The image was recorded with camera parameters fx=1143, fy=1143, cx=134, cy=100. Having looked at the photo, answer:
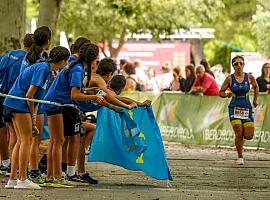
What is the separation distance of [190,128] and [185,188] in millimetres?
11918

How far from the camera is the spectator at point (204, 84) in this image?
26469 mm

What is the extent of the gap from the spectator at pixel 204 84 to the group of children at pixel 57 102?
35.6 ft

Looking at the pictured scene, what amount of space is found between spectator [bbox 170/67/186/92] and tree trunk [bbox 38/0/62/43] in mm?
6524

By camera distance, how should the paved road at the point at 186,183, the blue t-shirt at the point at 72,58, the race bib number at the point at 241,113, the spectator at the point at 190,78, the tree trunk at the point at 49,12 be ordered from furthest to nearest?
1. the spectator at the point at 190,78
2. the tree trunk at the point at 49,12
3. the race bib number at the point at 241,113
4. the blue t-shirt at the point at 72,58
5. the paved road at the point at 186,183

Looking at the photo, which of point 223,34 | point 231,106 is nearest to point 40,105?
point 231,106

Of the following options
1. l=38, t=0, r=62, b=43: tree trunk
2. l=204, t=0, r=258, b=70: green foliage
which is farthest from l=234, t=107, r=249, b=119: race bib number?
l=204, t=0, r=258, b=70: green foliage

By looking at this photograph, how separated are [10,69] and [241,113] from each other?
581 centimetres

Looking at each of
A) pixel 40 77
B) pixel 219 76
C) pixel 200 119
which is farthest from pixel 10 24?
pixel 219 76

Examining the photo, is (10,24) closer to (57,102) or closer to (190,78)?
(57,102)

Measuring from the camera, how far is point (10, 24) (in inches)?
774

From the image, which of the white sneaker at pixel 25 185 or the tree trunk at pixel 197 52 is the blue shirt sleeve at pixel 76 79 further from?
the tree trunk at pixel 197 52

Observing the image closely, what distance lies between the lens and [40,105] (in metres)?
15.1

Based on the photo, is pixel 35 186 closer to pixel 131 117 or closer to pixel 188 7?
pixel 131 117

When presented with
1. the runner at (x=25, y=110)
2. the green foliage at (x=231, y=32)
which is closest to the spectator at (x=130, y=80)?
the runner at (x=25, y=110)
